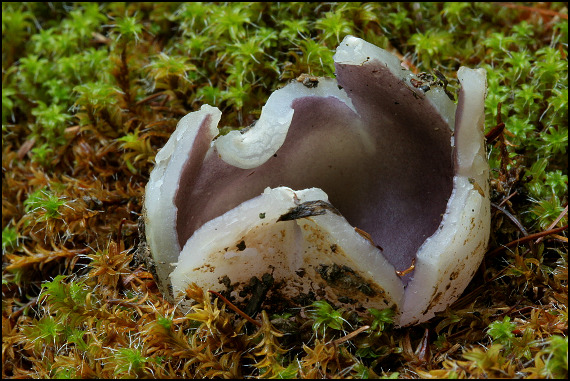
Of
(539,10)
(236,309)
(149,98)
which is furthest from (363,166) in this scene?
(539,10)

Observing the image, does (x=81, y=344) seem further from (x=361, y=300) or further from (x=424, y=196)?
(x=424, y=196)

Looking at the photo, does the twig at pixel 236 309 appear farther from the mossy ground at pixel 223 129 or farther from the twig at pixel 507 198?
the twig at pixel 507 198

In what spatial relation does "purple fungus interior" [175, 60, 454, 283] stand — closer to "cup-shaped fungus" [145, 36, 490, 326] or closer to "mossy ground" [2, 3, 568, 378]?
"cup-shaped fungus" [145, 36, 490, 326]

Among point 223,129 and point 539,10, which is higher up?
point 223,129

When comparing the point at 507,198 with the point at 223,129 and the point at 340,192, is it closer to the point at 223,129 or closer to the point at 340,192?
the point at 340,192

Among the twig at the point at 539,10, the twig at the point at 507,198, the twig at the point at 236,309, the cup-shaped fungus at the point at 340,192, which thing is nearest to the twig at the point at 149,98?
the cup-shaped fungus at the point at 340,192
